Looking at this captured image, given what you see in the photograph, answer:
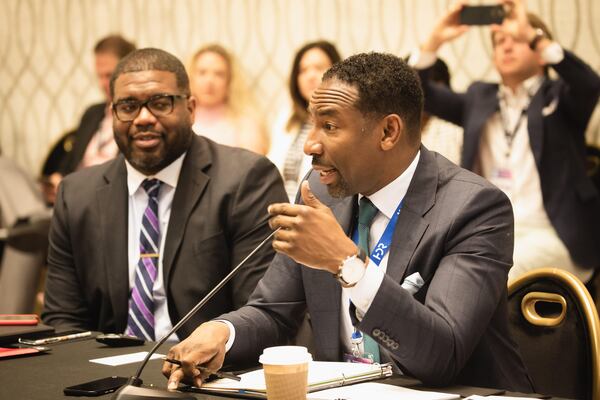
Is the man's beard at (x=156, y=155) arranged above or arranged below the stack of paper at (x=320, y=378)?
above

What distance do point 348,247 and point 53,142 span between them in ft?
16.7

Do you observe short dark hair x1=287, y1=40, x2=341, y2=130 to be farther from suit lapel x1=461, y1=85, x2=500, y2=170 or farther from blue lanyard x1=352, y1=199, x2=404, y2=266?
blue lanyard x1=352, y1=199, x2=404, y2=266

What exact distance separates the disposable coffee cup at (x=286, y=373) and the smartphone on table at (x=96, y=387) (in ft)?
1.07

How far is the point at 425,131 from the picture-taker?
4262mm

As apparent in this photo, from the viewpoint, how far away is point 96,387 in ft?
5.00

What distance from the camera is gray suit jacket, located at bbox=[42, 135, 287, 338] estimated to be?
258cm

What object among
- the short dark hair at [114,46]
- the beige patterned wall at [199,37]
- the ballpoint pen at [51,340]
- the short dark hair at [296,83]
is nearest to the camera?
the ballpoint pen at [51,340]

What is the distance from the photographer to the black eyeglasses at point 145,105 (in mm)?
2709

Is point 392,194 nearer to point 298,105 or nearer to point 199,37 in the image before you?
point 298,105

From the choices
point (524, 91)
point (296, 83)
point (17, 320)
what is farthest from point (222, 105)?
point (17, 320)

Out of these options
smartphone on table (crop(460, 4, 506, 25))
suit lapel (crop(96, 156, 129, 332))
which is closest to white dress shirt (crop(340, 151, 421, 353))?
suit lapel (crop(96, 156, 129, 332))

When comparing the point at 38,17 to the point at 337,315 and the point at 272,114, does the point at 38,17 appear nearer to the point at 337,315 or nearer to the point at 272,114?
the point at 272,114

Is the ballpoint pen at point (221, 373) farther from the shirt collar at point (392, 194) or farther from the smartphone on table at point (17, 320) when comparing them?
the smartphone on table at point (17, 320)

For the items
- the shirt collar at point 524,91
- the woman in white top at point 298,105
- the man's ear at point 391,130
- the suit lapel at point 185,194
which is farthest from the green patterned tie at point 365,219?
the woman in white top at point 298,105
